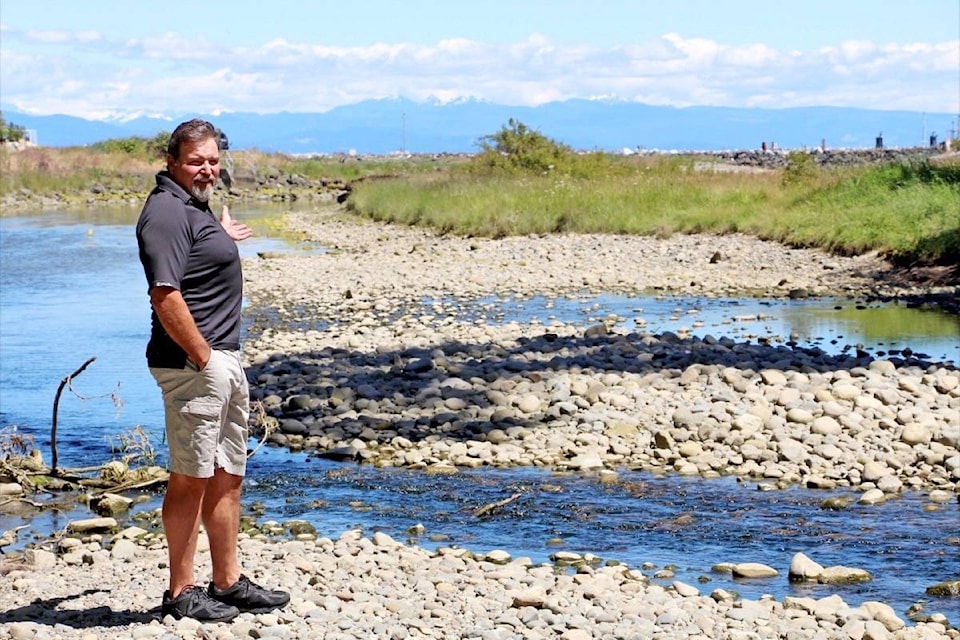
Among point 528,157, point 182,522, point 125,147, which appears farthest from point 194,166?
point 125,147

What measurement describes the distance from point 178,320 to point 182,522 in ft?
2.80

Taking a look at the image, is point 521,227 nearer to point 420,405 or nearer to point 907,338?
point 907,338

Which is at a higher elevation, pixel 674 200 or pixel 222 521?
pixel 674 200

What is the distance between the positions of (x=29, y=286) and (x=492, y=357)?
13.5 meters

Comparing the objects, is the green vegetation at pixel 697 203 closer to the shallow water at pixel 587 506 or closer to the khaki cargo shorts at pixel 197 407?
the shallow water at pixel 587 506

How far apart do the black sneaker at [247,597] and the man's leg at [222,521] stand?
0.10ft

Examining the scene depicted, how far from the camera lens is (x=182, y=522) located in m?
5.74

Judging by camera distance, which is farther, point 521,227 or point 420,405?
point 521,227

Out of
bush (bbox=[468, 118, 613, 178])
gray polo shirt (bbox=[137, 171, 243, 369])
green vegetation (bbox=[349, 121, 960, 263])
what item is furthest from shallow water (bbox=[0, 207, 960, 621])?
bush (bbox=[468, 118, 613, 178])

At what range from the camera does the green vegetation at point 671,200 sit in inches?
948

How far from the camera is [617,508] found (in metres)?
9.06

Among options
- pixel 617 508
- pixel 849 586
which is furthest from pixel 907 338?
pixel 849 586

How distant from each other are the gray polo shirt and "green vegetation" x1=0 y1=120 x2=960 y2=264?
1805 cm

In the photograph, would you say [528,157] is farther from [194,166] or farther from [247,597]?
[194,166]
